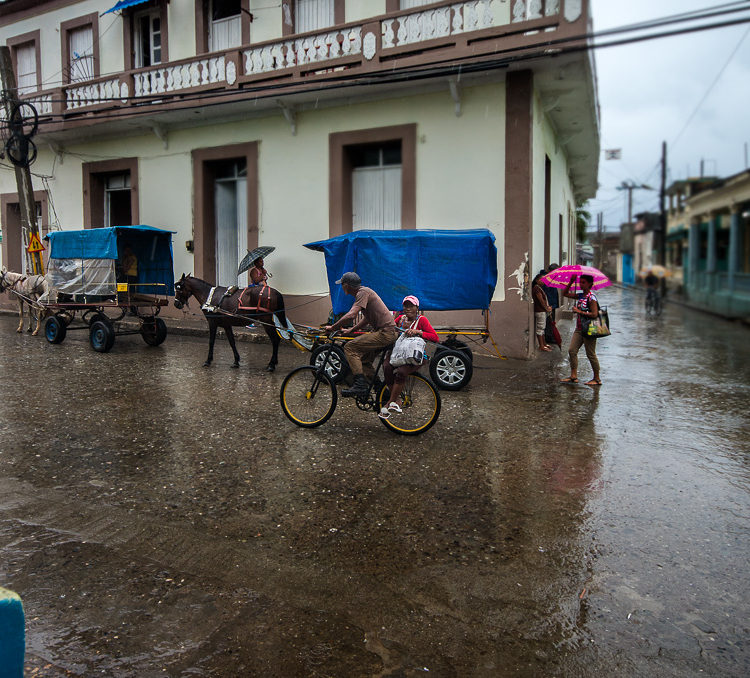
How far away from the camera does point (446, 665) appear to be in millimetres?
3174

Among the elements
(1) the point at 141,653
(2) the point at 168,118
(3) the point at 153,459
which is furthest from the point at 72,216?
(1) the point at 141,653

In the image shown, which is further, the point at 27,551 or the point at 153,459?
the point at 153,459

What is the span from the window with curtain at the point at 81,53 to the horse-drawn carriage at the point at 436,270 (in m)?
12.5

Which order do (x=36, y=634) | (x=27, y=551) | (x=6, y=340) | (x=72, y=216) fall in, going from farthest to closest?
(x=72, y=216), (x=6, y=340), (x=27, y=551), (x=36, y=634)

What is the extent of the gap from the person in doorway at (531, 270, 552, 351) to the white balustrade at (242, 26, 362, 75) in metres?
6.13

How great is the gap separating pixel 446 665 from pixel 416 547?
1318mm

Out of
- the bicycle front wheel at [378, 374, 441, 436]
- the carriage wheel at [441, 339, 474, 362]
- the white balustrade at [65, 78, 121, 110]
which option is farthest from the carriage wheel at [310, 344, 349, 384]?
the white balustrade at [65, 78, 121, 110]

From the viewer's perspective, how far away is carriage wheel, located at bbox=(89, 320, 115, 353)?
12.8 m

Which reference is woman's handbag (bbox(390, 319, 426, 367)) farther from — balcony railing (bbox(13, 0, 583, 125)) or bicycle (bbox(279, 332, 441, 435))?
balcony railing (bbox(13, 0, 583, 125))

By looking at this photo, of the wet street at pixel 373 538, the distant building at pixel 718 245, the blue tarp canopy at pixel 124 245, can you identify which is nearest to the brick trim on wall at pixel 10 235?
the blue tarp canopy at pixel 124 245

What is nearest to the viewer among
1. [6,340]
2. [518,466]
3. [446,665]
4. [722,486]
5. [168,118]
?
[446,665]

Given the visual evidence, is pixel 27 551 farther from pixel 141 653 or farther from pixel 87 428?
pixel 87 428

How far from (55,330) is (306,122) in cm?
721

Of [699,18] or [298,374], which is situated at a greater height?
[699,18]
